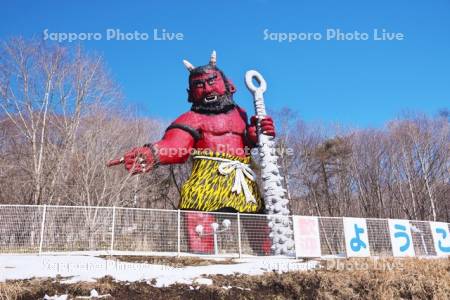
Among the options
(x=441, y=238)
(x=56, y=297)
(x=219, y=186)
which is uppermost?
(x=219, y=186)

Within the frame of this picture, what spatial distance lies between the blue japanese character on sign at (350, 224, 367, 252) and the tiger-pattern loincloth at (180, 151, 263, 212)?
2874 mm

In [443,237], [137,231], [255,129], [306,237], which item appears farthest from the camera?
[255,129]

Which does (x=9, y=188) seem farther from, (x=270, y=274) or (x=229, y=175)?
(x=270, y=274)

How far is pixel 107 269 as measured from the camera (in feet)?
21.7

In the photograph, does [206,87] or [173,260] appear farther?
[206,87]

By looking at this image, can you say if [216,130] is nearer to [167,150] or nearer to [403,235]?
[167,150]

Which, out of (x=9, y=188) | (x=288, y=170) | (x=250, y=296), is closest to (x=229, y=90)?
(x=250, y=296)

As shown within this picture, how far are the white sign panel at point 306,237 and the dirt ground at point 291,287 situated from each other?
154 cm

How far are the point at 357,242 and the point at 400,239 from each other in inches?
54.8

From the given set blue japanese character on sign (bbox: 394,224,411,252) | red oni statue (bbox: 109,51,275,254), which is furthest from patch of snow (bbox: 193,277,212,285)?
blue japanese character on sign (bbox: 394,224,411,252)

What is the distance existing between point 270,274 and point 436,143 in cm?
1855

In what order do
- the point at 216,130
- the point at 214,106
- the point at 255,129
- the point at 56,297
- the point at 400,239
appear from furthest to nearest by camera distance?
the point at 255,129 < the point at 214,106 < the point at 216,130 < the point at 400,239 < the point at 56,297

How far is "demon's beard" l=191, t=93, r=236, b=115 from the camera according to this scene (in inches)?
479

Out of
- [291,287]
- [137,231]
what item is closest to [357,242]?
[291,287]
